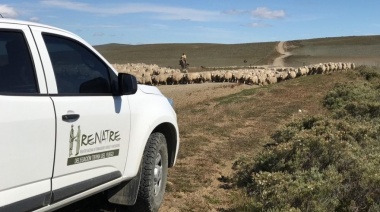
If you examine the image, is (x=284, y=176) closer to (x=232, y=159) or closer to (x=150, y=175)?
(x=150, y=175)

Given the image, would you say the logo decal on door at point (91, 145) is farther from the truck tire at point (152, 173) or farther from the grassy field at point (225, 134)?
the grassy field at point (225, 134)

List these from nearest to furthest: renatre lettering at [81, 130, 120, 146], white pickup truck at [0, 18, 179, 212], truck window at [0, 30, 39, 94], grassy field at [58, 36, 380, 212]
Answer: white pickup truck at [0, 18, 179, 212], truck window at [0, 30, 39, 94], renatre lettering at [81, 130, 120, 146], grassy field at [58, 36, 380, 212]

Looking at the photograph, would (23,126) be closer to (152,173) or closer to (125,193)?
(125,193)

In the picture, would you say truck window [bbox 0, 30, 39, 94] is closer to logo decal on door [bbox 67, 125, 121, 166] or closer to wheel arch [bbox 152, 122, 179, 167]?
logo decal on door [bbox 67, 125, 121, 166]

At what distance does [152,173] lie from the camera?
4.86 m

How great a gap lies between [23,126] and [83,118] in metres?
0.65

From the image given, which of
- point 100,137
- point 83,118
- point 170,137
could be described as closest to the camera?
point 83,118

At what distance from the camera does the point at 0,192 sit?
3.04 metres

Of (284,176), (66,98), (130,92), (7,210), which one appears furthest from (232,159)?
(7,210)

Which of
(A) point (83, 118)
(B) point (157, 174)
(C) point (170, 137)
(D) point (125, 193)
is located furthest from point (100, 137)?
(C) point (170, 137)

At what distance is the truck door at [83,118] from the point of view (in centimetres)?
358

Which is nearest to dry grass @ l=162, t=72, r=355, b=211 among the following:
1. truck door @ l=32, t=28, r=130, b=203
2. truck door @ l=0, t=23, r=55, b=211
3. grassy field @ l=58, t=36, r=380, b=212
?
grassy field @ l=58, t=36, r=380, b=212

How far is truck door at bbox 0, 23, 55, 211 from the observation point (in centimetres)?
307

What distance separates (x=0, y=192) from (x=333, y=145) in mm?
4873
